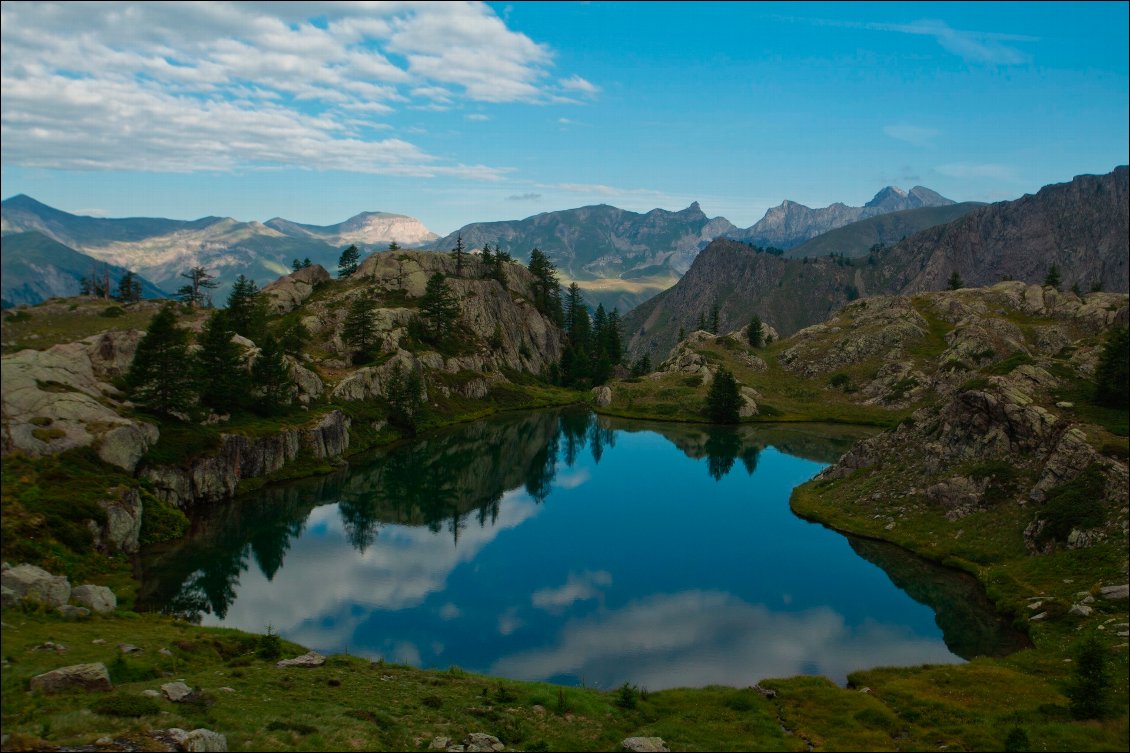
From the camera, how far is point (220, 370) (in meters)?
90.9

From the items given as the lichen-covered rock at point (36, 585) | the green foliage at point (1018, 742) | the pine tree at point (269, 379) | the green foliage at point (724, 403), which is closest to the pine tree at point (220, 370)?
the pine tree at point (269, 379)

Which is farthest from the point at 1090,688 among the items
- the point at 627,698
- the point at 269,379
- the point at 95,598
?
the point at 269,379

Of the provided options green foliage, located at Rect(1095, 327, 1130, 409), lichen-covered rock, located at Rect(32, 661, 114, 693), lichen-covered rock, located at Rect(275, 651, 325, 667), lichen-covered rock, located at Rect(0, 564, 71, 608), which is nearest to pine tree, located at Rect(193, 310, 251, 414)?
lichen-covered rock, located at Rect(0, 564, 71, 608)

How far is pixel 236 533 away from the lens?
7350 cm

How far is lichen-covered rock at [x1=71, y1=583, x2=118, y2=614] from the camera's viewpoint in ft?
143

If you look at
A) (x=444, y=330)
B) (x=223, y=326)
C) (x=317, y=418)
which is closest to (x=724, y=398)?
(x=444, y=330)

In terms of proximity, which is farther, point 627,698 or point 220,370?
point 220,370

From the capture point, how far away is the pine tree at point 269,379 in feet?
333

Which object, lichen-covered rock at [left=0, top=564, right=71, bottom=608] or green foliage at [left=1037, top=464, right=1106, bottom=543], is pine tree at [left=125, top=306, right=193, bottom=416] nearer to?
lichen-covered rock at [left=0, top=564, right=71, bottom=608]

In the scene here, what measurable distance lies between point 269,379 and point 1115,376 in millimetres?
112083

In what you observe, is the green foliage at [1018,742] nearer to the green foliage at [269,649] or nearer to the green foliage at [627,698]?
the green foliage at [627,698]

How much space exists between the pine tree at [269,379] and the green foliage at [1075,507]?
101 metres

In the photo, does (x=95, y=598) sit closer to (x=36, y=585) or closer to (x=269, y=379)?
(x=36, y=585)

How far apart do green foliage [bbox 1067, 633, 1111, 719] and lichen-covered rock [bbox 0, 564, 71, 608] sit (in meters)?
58.9
